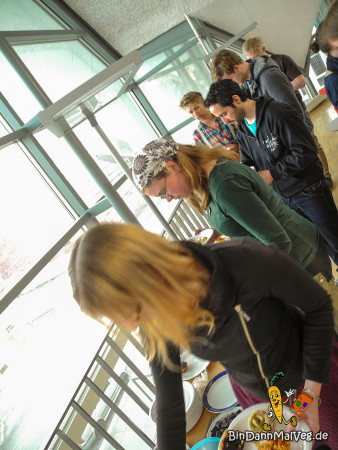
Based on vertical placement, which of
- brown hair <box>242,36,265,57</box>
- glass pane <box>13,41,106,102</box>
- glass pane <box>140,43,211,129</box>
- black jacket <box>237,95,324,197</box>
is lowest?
black jacket <box>237,95,324,197</box>

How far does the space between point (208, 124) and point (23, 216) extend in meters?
1.69

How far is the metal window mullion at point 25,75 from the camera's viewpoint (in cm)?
222

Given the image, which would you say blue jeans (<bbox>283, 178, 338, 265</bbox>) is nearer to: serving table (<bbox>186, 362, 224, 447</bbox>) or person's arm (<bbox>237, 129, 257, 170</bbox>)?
person's arm (<bbox>237, 129, 257, 170</bbox>)

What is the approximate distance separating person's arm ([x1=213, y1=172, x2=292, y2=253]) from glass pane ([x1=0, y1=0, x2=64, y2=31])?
293cm

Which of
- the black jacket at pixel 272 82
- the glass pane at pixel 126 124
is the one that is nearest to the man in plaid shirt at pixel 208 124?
the black jacket at pixel 272 82

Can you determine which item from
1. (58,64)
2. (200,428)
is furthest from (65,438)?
(58,64)

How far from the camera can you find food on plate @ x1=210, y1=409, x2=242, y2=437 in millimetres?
1136

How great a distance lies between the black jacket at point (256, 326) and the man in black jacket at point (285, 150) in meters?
0.96

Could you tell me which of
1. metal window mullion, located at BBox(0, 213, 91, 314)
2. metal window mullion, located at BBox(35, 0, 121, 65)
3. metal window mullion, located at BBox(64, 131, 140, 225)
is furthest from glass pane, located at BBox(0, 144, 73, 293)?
metal window mullion, located at BBox(35, 0, 121, 65)

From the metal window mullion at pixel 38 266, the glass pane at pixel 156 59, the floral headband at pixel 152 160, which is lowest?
the metal window mullion at pixel 38 266

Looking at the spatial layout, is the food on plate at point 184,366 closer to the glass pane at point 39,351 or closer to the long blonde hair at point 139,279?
the glass pane at point 39,351

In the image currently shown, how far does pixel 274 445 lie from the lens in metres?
0.90

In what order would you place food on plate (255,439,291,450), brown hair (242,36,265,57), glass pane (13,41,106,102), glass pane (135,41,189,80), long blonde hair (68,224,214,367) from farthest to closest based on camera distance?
glass pane (135,41,189,80) < glass pane (13,41,106,102) < brown hair (242,36,265,57) < food on plate (255,439,291,450) < long blonde hair (68,224,214,367)

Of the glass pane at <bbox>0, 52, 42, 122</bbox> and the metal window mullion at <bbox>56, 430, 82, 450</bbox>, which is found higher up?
the glass pane at <bbox>0, 52, 42, 122</bbox>
